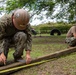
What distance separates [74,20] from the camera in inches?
490

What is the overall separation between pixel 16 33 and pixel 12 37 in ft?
0.47

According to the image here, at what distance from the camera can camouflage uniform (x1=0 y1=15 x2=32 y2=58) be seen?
4.50 m

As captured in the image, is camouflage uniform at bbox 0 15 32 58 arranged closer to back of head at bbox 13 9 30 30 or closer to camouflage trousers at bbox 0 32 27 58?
camouflage trousers at bbox 0 32 27 58

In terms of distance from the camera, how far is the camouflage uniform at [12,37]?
4.50 metres

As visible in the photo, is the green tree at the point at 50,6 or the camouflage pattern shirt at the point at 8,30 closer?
the camouflage pattern shirt at the point at 8,30

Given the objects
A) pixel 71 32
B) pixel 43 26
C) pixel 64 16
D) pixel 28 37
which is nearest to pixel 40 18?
pixel 64 16

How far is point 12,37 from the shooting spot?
4.77m

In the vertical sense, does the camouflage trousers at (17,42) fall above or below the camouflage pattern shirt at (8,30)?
below

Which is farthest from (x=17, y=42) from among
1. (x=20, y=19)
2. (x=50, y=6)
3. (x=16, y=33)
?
(x=50, y=6)

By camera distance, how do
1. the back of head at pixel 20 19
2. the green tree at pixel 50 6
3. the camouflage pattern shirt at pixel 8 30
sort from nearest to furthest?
1. the back of head at pixel 20 19
2. the camouflage pattern shirt at pixel 8 30
3. the green tree at pixel 50 6

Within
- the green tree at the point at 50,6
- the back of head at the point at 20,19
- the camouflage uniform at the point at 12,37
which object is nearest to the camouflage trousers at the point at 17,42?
the camouflage uniform at the point at 12,37

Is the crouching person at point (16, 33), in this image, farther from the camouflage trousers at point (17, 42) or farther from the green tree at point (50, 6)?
the green tree at point (50, 6)

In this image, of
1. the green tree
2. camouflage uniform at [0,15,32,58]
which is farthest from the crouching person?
the green tree

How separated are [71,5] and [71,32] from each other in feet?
14.9
